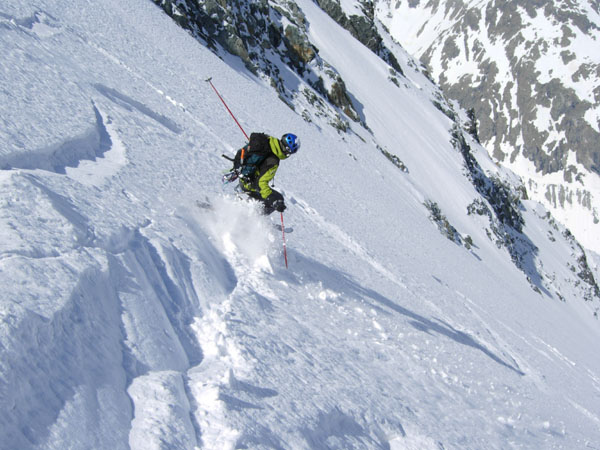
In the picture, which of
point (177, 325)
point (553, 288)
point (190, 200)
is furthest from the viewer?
point (553, 288)

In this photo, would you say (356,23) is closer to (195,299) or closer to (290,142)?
(290,142)

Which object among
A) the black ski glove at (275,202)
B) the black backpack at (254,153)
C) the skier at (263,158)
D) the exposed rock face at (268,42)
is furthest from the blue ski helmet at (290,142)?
the exposed rock face at (268,42)

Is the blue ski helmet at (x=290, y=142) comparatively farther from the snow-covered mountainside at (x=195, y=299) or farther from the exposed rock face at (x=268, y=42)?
the exposed rock face at (x=268, y=42)

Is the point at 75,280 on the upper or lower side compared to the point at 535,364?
lower

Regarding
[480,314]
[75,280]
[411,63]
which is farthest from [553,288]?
[75,280]

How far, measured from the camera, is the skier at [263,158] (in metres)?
8.03

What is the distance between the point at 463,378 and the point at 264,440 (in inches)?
200

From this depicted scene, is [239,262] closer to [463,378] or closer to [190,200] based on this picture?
[190,200]

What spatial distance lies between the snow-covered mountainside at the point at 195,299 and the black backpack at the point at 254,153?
849mm

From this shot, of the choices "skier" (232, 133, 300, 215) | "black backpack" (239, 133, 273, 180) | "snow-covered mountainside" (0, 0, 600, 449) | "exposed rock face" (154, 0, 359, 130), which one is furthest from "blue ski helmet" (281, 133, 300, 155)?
"exposed rock face" (154, 0, 359, 130)

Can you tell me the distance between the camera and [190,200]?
7.94m

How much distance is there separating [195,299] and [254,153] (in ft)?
11.0

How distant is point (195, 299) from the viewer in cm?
553

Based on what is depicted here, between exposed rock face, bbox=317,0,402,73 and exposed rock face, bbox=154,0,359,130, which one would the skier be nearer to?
exposed rock face, bbox=154,0,359,130
